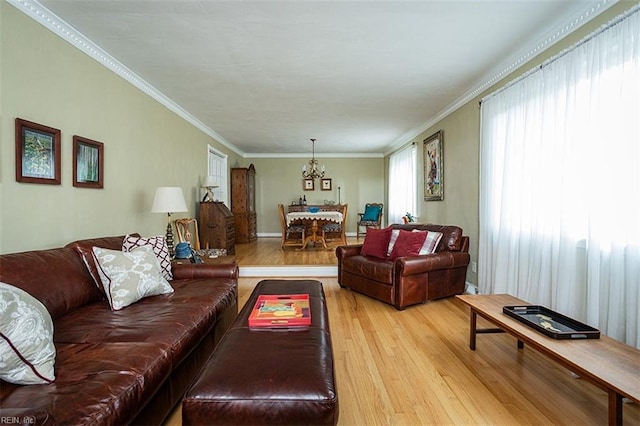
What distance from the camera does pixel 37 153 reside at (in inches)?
88.0

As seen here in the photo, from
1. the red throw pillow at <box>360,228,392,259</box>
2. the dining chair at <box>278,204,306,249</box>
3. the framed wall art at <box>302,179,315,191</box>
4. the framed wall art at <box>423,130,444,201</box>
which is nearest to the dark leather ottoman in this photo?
the red throw pillow at <box>360,228,392,259</box>

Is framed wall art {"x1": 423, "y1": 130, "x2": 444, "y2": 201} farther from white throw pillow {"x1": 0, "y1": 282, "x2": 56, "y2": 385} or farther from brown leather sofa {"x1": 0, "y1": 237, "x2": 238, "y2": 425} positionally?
white throw pillow {"x1": 0, "y1": 282, "x2": 56, "y2": 385}

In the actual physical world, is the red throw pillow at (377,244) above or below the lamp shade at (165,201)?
below

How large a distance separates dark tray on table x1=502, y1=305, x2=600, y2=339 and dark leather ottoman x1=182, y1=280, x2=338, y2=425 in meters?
1.27

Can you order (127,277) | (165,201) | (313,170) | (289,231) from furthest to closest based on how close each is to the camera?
(313,170)
(289,231)
(165,201)
(127,277)

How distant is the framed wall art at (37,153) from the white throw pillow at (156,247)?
665mm

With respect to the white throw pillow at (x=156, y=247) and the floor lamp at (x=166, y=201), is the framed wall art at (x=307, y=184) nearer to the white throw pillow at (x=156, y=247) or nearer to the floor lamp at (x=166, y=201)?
the floor lamp at (x=166, y=201)

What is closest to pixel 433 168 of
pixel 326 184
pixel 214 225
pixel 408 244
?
pixel 408 244

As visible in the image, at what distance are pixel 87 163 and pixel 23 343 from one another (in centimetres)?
202

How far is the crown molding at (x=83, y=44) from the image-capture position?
217cm

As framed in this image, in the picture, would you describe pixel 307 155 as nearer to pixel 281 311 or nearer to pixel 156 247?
pixel 156 247

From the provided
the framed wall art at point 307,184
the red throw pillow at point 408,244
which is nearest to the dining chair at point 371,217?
the framed wall art at point 307,184

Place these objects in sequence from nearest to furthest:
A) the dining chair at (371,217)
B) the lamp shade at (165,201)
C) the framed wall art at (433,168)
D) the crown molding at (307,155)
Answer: the lamp shade at (165,201)
the framed wall art at (433,168)
the dining chair at (371,217)
the crown molding at (307,155)

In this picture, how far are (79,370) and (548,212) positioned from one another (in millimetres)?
3213
